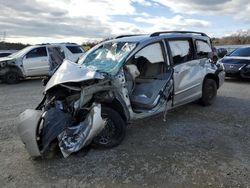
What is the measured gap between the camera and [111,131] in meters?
5.21

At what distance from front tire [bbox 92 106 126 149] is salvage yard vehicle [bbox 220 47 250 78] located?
819 cm

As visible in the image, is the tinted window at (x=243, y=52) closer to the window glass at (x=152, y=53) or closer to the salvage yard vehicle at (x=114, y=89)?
the salvage yard vehicle at (x=114, y=89)

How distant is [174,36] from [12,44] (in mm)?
28544

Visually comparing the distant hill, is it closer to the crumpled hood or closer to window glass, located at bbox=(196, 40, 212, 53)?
window glass, located at bbox=(196, 40, 212, 53)

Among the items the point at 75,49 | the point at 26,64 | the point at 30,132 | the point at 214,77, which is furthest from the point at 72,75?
the point at 75,49

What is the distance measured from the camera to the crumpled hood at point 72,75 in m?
4.87

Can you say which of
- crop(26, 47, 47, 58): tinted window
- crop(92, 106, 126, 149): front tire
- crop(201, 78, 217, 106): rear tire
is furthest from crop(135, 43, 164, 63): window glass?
crop(26, 47, 47, 58): tinted window

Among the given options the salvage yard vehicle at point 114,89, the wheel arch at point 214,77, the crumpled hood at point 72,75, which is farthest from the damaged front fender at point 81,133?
the wheel arch at point 214,77

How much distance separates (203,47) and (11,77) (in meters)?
8.81

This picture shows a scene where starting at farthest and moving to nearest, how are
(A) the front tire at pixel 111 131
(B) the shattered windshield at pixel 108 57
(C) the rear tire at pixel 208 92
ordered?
1. (C) the rear tire at pixel 208 92
2. (B) the shattered windshield at pixel 108 57
3. (A) the front tire at pixel 111 131

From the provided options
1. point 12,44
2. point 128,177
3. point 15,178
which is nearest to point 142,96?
point 128,177

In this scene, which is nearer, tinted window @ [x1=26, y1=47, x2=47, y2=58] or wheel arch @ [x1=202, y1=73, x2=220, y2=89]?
wheel arch @ [x1=202, y1=73, x2=220, y2=89]

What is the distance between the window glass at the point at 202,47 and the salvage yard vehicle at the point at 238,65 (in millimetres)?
4850

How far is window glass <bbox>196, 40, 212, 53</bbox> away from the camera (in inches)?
291
